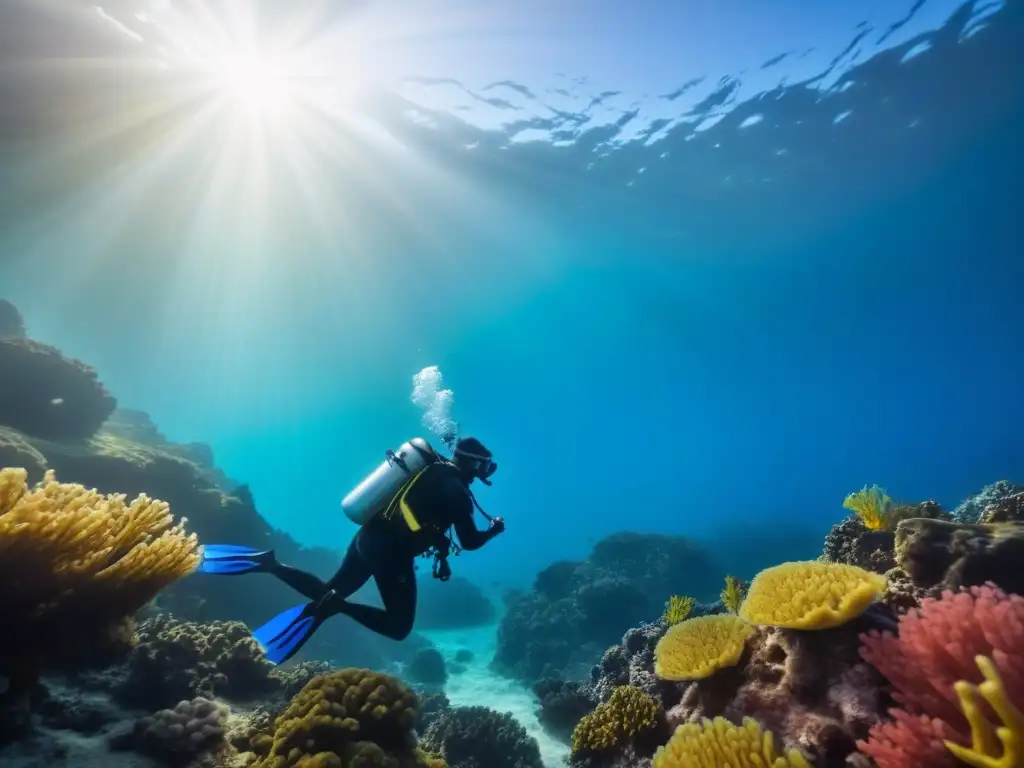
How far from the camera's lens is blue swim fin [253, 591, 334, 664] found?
225 inches

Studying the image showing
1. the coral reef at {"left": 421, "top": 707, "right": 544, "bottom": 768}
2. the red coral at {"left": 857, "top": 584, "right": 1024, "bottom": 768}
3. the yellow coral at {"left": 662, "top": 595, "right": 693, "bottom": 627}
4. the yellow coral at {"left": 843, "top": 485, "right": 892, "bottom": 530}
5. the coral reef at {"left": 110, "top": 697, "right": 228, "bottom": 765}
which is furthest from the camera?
the coral reef at {"left": 421, "top": 707, "right": 544, "bottom": 768}

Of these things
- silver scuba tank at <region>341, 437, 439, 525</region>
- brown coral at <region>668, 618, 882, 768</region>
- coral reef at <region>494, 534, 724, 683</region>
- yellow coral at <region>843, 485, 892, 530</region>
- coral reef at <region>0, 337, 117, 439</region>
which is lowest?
brown coral at <region>668, 618, 882, 768</region>

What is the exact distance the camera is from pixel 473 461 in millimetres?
6312

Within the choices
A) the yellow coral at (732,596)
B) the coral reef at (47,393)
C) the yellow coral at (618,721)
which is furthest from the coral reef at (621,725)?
the coral reef at (47,393)

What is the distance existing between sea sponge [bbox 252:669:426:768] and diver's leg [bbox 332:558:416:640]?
177 cm

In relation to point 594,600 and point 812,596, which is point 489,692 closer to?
point 594,600

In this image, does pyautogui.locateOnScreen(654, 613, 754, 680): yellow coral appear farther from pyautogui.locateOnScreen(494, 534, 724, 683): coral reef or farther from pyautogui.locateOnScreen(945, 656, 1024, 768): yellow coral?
pyautogui.locateOnScreen(494, 534, 724, 683): coral reef

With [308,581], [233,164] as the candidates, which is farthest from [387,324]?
[308,581]

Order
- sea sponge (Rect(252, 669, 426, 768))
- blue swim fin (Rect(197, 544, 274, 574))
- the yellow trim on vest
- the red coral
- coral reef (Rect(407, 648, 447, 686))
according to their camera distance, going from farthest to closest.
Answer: coral reef (Rect(407, 648, 447, 686)) < blue swim fin (Rect(197, 544, 274, 574)) < the yellow trim on vest < sea sponge (Rect(252, 669, 426, 768)) < the red coral

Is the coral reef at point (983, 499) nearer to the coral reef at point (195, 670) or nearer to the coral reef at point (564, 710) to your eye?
the coral reef at point (564, 710)

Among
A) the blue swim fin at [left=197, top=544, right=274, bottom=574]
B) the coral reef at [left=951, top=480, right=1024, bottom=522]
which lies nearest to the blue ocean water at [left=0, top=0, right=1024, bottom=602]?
the blue swim fin at [left=197, top=544, right=274, bottom=574]

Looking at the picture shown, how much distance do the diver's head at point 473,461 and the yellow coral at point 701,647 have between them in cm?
281

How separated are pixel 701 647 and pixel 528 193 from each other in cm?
3123

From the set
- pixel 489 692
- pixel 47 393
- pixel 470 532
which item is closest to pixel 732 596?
pixel 470 532
